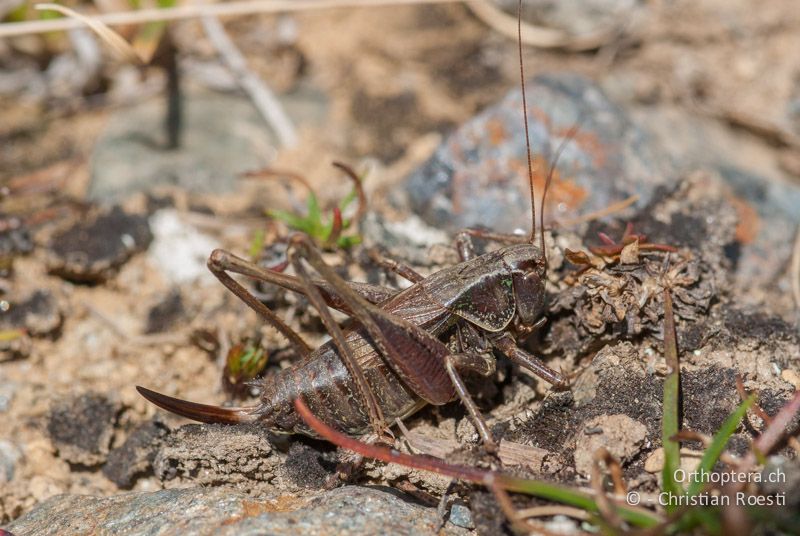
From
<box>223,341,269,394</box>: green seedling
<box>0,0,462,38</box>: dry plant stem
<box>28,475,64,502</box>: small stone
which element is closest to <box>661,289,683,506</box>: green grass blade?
<box>223,341,269,394</box>: green seedling

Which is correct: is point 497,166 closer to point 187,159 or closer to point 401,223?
point 401,223

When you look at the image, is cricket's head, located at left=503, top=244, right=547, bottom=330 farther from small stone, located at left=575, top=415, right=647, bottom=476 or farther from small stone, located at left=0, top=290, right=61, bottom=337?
small stone, located at left=0, top=290, right=61, bottom=337

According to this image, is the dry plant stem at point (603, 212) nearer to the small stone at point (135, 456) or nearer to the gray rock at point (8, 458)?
the small stone at point (135, 456)

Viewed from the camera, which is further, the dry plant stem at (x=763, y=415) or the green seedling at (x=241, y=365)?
the green seedling at (x=241, y=365)

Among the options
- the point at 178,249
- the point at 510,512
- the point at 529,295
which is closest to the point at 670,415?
the point at 510,512

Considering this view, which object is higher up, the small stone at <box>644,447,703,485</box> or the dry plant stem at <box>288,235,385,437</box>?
the dry plant stem at <box>288,235,385,437</box>

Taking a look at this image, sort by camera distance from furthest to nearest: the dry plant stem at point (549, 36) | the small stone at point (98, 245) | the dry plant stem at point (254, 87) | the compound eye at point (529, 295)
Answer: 1. the dry plant stem at point (549, 36)
2. the dry plant stem at point (254, 87)
3. the small stone at point (98, 245)
4. the compound eye at point (529, 295)

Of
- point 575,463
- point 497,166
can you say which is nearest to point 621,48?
point 497,166

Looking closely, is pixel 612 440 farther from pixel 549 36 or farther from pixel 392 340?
pixel 549 36

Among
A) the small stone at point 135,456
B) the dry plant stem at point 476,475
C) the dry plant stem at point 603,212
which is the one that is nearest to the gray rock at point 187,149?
the small stone at point 135,456
